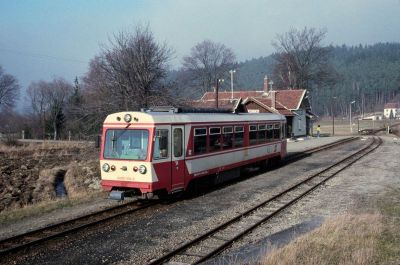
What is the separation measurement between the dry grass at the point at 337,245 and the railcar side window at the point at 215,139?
19.3ft

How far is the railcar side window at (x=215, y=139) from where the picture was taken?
657 inches

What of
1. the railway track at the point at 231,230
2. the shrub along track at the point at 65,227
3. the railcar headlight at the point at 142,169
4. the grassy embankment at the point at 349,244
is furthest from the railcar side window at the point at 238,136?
the grassy embankment at the point at 349,244

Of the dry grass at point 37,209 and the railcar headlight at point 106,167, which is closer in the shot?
the dry grass at point 37,209

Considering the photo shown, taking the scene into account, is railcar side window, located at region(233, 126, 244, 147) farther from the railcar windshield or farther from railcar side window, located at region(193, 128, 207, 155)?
the railcar windshield

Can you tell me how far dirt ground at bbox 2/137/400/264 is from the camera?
9398 mm

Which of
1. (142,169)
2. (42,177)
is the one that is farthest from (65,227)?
(42,177)

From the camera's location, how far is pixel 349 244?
949 centimetres

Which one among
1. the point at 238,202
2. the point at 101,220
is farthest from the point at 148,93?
the point at 101,220

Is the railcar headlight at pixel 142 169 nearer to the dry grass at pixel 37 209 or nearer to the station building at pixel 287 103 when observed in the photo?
the dry grass at pixel 37 209

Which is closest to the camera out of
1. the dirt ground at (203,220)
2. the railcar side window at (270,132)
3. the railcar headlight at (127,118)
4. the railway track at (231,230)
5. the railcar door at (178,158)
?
the railway track at (231,230)

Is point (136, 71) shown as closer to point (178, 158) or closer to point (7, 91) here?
point (178, 158)

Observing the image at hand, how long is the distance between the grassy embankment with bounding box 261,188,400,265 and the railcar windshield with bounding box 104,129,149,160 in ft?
17.3

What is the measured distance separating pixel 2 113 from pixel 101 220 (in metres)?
85.5

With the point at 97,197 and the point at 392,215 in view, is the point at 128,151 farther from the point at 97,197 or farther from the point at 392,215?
the point at 392,215
